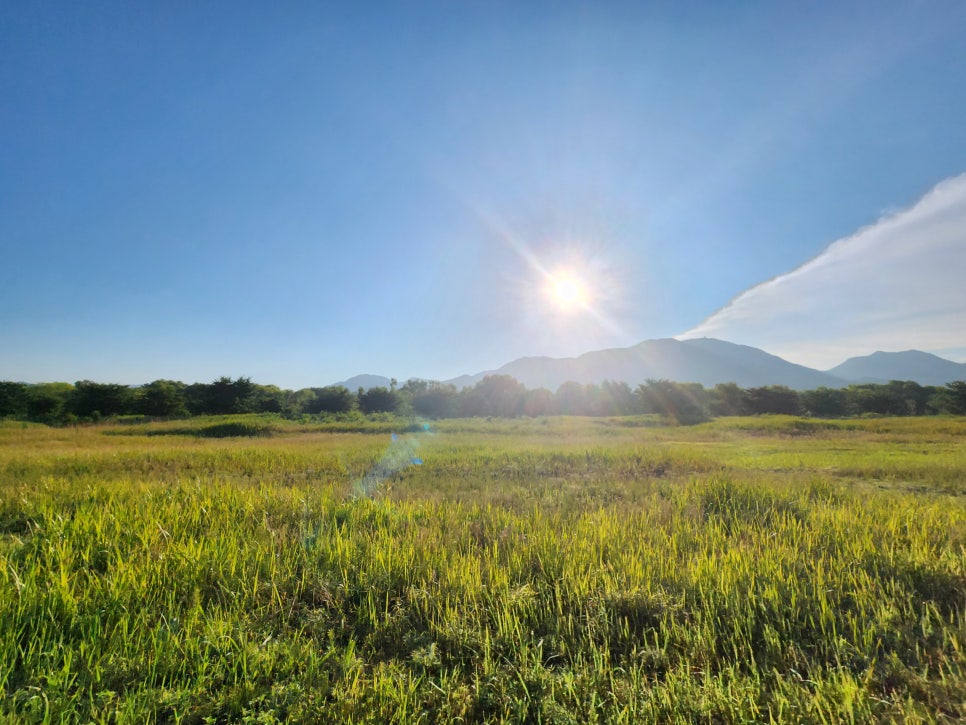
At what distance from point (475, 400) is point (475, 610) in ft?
182

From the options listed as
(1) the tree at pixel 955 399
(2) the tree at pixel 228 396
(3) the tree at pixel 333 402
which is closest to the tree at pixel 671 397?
(1) the tree at pixel 955 399

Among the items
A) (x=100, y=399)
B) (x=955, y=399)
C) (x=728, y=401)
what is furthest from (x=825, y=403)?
(x=100, y=399)

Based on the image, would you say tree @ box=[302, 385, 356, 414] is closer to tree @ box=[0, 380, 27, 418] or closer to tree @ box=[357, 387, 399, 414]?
tree @ box=[357, 387, 399, 414]

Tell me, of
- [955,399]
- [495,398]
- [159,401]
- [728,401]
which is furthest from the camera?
[495,398]

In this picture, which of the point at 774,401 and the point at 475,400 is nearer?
the point at 774,401

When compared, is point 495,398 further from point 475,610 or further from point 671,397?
point 475,610

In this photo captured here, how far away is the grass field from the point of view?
215 centimetres

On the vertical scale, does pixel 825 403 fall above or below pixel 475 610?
above

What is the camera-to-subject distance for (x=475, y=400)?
192 feet

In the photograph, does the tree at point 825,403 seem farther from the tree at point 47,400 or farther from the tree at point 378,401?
the tree at point 47,400

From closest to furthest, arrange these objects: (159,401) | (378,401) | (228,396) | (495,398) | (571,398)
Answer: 1. (159,401)
2. (228,396)
3. (378,401)
4. (495,398)
5. (571,398)

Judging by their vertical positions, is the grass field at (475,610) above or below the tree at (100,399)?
below

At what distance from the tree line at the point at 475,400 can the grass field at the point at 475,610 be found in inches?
1507

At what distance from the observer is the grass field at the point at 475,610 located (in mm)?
2148
